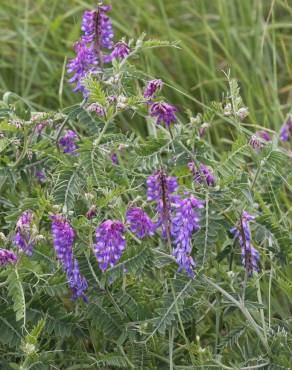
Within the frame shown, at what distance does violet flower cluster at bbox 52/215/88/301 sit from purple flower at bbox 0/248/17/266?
0.31 feet

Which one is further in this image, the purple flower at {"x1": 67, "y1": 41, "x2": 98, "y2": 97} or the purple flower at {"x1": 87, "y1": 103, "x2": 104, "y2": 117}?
the purple flower at {"x1": 67, "y1": 41, "x2": 98, "y2": 97}

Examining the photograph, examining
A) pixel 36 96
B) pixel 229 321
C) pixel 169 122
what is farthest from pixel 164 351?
pixel 36 96

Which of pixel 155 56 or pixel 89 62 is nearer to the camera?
pixel 89 62

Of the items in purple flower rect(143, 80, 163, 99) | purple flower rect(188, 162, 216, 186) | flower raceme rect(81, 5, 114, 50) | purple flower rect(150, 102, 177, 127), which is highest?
flower raceme rect(81, 5, 114, 50)

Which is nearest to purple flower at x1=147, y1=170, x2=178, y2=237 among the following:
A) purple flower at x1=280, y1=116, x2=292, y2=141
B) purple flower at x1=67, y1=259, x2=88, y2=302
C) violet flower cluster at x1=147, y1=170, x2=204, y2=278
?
violet flower cluster at x1=147, y1=170, x2=204, y2=278

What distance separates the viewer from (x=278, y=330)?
76.5 inches

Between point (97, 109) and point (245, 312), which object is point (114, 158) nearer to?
point (97, 109)

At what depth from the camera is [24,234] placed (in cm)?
183

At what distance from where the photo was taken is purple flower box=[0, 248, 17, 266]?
1790 mm

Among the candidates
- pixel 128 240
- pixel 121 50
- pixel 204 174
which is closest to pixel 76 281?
pixel 128 240

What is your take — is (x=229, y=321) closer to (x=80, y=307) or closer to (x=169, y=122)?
(x=80, y=307)

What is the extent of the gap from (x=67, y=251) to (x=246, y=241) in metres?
0.39

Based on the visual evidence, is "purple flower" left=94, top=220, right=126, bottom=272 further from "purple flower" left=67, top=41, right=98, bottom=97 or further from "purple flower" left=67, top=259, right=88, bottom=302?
"purple flower" left=67, top=41, right=98, bottom=97

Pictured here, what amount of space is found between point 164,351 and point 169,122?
0.59 meters
